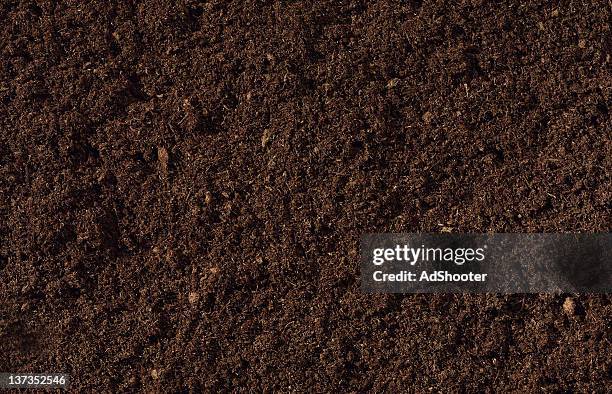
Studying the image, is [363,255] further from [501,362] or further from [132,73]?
[132,73]

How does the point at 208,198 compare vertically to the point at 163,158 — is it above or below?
below

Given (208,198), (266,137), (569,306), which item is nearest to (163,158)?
(208,198)

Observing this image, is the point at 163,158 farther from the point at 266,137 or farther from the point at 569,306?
the point at 569,306

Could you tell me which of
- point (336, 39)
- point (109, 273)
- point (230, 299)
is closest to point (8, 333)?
point (109, 273)

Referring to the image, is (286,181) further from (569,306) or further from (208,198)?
(569,306)

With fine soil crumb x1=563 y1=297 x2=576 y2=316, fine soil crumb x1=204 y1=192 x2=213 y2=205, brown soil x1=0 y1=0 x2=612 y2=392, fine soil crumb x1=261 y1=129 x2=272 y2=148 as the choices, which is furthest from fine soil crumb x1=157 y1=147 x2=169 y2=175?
fine soil crumb x1=563 y1=297 x2=576 y2=316

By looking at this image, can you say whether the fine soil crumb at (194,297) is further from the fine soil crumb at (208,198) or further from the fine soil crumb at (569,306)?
the fine soil crumb at (569,306)

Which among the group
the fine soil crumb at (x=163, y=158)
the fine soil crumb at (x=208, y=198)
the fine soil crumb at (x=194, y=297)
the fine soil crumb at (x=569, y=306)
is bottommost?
the fine soil crumb at (x=569, y=306)

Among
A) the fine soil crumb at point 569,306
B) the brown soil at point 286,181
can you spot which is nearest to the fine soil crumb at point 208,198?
the brown soil at point 286,181

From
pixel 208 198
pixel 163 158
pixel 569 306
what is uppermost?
pixel 163 158
